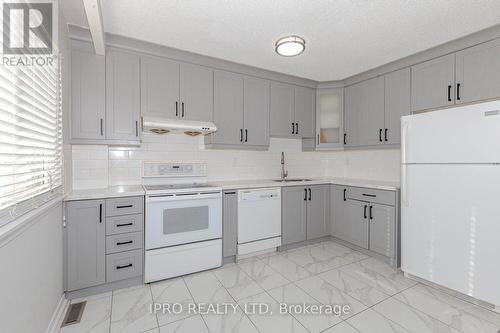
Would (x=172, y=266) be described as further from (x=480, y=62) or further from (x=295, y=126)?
(x=480, y=62)

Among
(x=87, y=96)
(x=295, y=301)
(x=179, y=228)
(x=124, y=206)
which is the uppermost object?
(x=87, y=96)

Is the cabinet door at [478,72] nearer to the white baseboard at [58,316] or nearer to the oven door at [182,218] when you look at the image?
the oven door at [182,218]

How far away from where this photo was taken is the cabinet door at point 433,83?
8.29 ft

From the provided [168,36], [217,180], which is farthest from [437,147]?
[168,36]

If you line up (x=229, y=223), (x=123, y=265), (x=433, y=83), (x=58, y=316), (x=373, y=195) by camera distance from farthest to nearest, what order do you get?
(x=373, y=195)
(x=229, y=223)
(x=433, y=83)
(x=123, y=265)
(x=58, y=316)

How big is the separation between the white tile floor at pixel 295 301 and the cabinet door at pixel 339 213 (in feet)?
1.84

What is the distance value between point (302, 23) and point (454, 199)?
6.65 ft

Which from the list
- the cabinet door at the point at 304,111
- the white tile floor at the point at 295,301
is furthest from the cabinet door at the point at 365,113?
the white tile floor at the point at 295,301

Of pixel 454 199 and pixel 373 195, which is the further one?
pixel 373 195

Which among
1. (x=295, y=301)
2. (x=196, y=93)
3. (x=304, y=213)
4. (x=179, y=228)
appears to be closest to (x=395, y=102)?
(x=304, y=213)

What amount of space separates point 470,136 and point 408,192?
717 mm

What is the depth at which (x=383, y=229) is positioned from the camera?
2.89 meters

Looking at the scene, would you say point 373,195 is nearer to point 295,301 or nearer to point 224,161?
point 295,301

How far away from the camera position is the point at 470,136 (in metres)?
2.04
